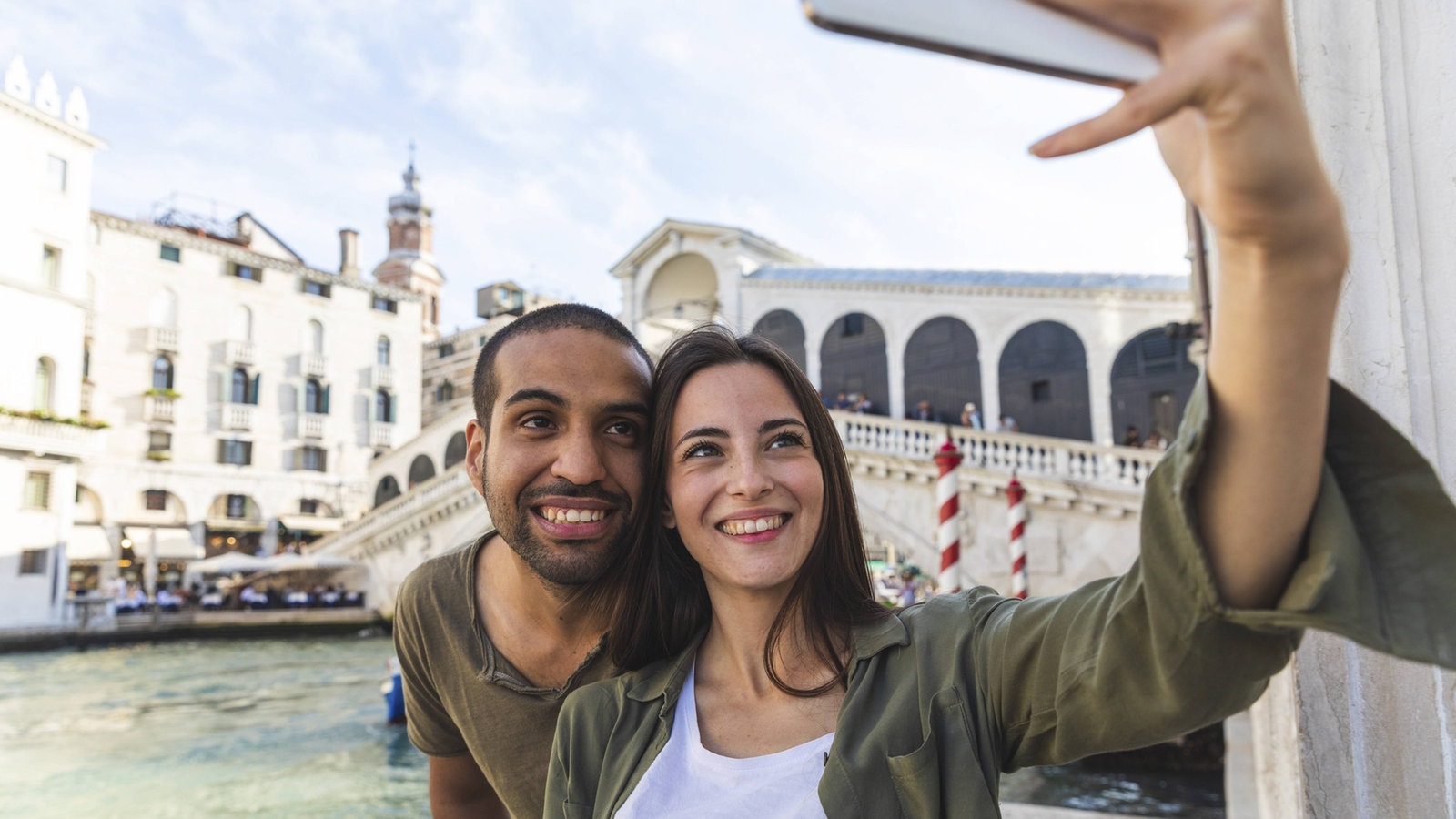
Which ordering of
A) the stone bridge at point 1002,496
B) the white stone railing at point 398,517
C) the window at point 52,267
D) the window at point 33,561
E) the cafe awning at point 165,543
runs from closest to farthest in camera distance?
the stone bridge at point 1002,496 < the white stone railing at point 398,517 < the window at point 33,561 < the window at point 52,267 < the cafe awning at point 165,543

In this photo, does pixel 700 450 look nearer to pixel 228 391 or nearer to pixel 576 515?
pixel 576 515

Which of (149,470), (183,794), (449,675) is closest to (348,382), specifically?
(149,470)

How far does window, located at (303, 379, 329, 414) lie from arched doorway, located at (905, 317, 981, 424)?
18647 millimetres

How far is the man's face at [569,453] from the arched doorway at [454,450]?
22566 millimetres

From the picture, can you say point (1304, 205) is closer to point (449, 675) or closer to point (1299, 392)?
point (1299, 392)

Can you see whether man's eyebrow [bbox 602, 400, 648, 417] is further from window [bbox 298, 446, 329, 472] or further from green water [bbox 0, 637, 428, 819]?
window [bbox 298, 446, 329, 472]

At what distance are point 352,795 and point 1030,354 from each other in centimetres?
1298

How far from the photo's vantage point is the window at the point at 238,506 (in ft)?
85.2

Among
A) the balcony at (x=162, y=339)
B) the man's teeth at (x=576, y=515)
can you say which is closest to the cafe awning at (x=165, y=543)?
the balcony at (x=162, y=339)

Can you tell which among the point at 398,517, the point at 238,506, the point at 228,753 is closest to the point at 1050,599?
the point at 228,753

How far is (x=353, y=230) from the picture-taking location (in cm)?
3294

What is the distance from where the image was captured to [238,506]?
85.7ft

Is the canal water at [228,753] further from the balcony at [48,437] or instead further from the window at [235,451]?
the window at [235,451]

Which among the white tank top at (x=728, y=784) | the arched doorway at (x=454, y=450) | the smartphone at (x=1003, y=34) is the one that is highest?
the arched doorway at (x=454, y=450)
